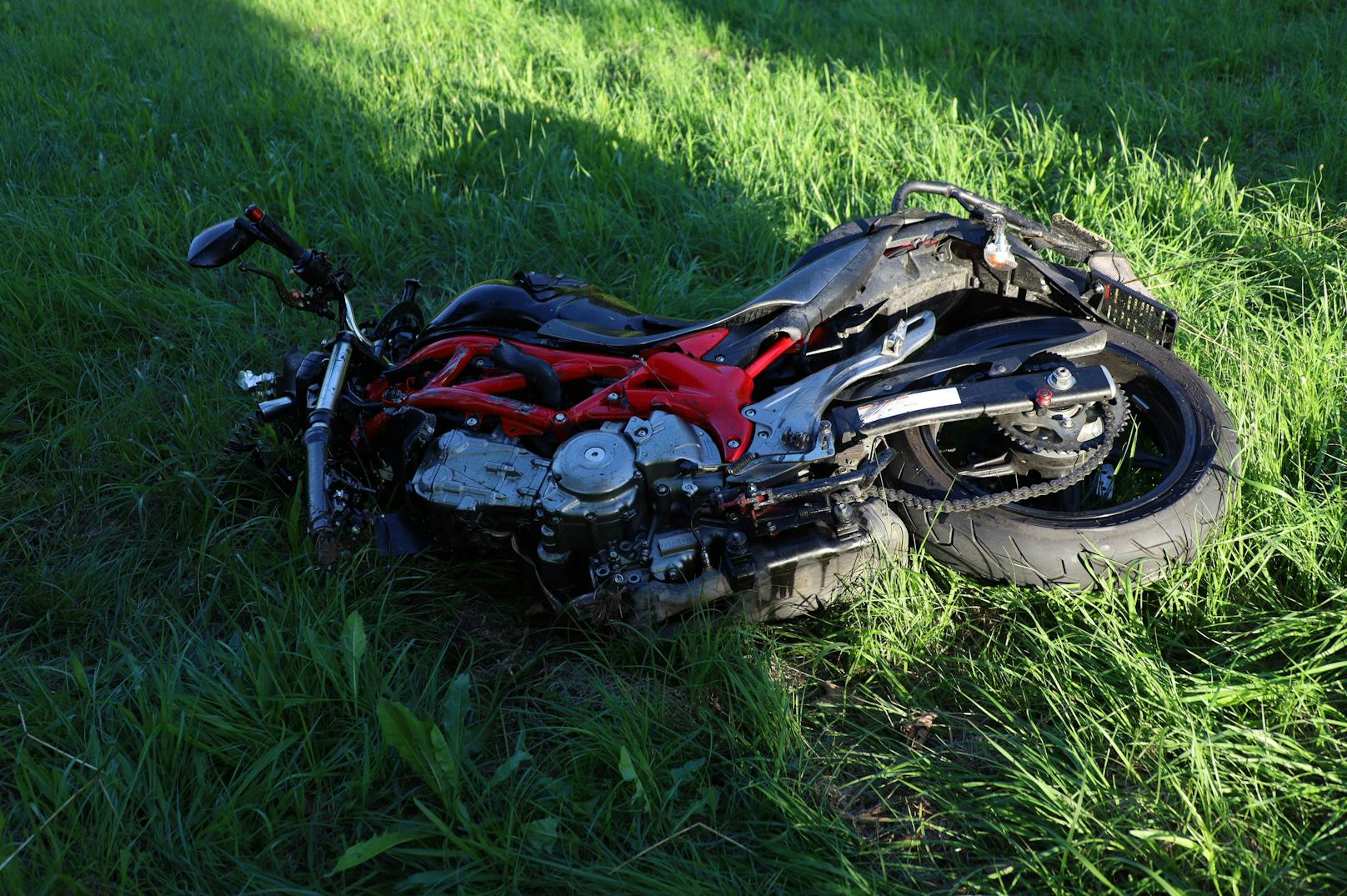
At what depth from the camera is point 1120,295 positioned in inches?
118

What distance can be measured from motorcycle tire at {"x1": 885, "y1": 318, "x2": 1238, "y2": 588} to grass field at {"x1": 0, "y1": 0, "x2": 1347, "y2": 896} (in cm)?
8

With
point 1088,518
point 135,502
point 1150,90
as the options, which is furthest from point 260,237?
point 1150,90

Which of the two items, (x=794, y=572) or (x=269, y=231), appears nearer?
(x=794, y=572)

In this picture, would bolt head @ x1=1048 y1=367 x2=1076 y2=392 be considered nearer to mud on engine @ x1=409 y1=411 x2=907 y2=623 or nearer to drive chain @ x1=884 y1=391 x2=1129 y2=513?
drive chain @ x1=884 y1=391 x2=1129 y2=513

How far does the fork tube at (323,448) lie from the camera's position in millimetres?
2439

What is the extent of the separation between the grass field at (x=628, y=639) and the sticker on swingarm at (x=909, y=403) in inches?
16.4

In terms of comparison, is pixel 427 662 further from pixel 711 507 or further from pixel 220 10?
pixel 220 10

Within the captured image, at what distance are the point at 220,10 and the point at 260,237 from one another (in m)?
4.80

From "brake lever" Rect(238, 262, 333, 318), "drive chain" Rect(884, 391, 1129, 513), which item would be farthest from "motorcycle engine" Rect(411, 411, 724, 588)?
"brake lever" Rect(238, 262, 333, 318)

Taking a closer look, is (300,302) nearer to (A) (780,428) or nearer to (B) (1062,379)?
(A) (780,428)

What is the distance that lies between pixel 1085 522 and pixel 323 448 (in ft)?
6.55

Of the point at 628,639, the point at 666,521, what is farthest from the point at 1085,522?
the point at 628,639

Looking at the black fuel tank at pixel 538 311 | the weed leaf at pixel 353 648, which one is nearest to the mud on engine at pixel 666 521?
the weed leaf at pixel 353 648

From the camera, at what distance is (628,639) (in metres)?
2.55
